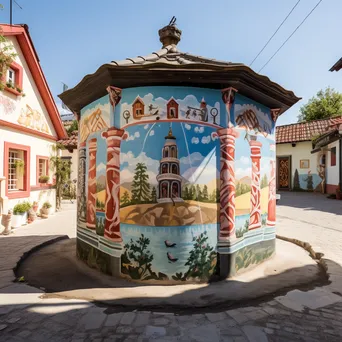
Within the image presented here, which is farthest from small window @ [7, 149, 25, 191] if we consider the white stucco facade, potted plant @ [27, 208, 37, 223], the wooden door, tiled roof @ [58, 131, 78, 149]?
the wooden door

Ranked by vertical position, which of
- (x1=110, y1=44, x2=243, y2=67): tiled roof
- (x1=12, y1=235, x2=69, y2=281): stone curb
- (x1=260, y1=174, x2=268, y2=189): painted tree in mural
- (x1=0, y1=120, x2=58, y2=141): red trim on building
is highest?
(x1=110, y1=44, x2=243, y2=67): tiled roof

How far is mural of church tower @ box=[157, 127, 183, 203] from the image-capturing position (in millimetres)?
4102

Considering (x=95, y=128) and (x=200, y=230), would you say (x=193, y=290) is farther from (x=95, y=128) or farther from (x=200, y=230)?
(x=95, y=128)

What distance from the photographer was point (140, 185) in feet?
13.7

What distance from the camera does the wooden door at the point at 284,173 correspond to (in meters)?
22.1

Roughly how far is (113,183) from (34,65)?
855cm

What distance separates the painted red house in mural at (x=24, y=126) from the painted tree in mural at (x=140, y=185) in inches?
258

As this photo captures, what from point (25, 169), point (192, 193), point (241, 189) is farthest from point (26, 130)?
point (241, 189)

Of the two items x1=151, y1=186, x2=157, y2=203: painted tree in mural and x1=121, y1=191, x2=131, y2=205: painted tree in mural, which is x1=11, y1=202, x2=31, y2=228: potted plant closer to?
x1=121, y1=191, x2=131, y2=205: painted tree in mural

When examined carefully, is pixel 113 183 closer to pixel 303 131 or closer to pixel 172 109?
pixel 172 109

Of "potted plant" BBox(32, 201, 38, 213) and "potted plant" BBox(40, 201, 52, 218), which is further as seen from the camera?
"potted plant" BBox(40, 201, 52, 218)

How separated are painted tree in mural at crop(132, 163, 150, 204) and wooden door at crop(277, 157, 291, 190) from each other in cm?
2055

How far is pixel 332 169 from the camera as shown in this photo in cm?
1803

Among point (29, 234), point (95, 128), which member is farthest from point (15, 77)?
point (95, 128)
